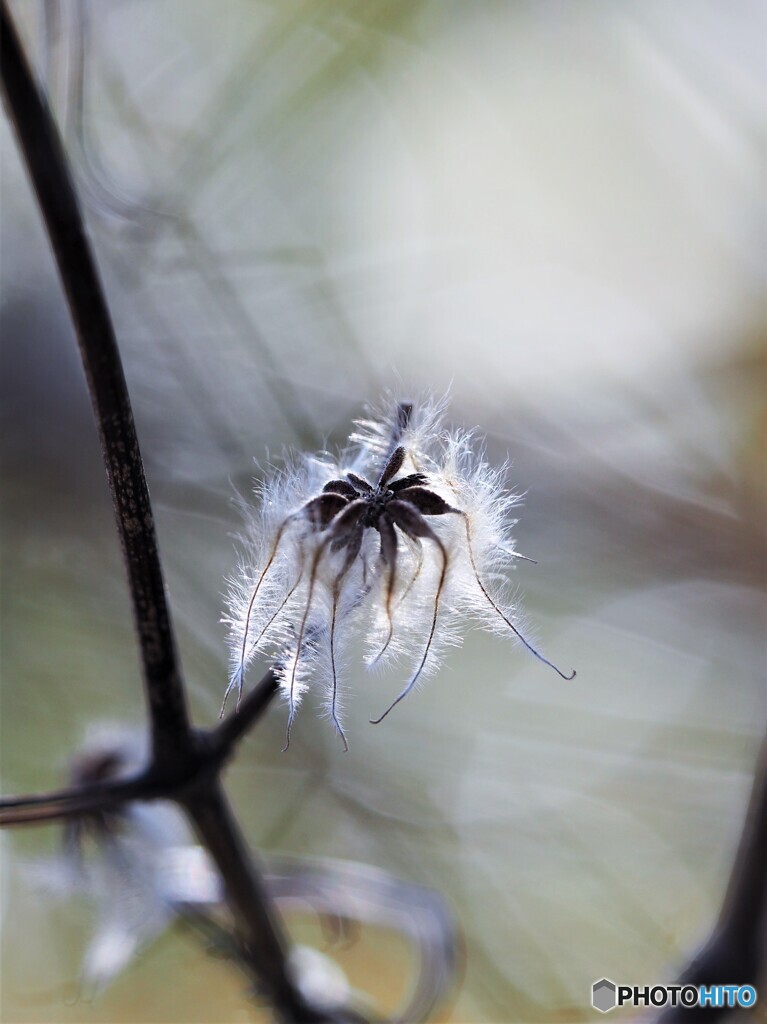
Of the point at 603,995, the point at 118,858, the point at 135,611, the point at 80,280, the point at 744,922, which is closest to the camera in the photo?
the point at 80,280

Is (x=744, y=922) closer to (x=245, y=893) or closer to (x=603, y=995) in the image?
(x=245, y=893)

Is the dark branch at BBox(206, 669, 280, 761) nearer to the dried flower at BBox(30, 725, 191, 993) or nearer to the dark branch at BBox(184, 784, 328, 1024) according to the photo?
the dark branch at BBox(184, 784, 328, 1024)

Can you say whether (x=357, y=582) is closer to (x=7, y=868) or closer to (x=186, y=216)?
(x=186, y=216)

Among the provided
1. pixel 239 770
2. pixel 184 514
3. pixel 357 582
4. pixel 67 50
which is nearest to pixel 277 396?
pixel 184 514

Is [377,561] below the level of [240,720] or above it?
above

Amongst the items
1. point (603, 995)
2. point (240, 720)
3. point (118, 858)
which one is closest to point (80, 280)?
point (240, 720)

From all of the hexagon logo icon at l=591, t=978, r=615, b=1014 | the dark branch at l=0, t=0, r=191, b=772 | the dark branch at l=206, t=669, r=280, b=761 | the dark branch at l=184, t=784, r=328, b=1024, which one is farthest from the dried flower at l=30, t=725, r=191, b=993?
Result: the hexagon logo icon at l=591, t=978, r=615, b=1014

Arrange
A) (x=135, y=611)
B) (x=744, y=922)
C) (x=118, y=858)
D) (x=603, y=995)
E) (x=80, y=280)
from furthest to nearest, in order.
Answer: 1. (x=603, y=995)
2. (x=118, y=858)
3. (x=744, y=922)
4. (x=135, y=611)
5. (x=80, y=280)

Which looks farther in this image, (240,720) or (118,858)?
(118,858)

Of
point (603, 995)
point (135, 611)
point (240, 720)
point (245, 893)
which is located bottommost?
point (603, 995)
